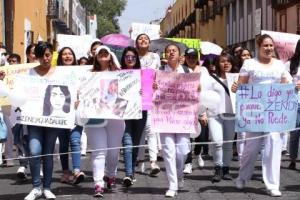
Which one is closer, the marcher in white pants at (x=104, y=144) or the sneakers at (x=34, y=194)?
the sneakers at (x=34, y=194)

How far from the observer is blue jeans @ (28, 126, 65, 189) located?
761 centimetres

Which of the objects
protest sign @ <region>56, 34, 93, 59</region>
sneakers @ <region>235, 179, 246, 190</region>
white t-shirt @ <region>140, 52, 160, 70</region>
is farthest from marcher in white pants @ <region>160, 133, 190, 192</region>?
protest sign @ <region>56, 34, 93, 59</region>

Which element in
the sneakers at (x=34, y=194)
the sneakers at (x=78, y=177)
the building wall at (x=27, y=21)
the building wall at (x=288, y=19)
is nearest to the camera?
the sneakers at (x=34, y=194)

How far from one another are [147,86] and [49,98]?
1.20 meters

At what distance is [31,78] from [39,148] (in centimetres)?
79

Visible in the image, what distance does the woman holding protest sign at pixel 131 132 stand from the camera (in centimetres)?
840

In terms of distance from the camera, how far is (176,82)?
26.5 feet

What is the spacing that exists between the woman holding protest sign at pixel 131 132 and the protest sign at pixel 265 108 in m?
1.30

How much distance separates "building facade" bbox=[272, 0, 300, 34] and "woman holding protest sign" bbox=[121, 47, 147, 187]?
17.6 metres

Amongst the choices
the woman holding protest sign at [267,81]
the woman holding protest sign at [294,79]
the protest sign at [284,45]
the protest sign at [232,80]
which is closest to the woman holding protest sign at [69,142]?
the protest sign at [232,80]

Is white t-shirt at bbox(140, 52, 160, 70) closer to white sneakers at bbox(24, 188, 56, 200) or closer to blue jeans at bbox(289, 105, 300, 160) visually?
blue jeans at bbox(289, 105, 300, 160)

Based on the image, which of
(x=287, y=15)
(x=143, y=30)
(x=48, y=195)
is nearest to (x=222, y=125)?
(x=48, y=195)

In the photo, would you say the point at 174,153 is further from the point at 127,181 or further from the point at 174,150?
the point at 127,181

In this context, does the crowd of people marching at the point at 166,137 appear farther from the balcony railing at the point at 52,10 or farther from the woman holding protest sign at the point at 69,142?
the balcony railing at the point at 52,10
